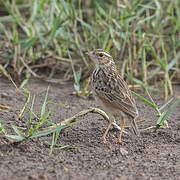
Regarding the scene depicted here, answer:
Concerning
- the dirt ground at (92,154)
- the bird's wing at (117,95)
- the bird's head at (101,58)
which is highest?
the bird's head at (101,58)

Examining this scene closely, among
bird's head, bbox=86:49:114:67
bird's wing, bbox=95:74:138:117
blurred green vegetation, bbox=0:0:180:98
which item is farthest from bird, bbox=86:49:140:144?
blurred green vegetation, bbox=0:0:180:98

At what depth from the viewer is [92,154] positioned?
4.81 meters

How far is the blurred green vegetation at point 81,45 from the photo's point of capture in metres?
7.37

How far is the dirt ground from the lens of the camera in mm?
4238

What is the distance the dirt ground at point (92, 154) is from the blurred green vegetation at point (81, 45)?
46.1 inches

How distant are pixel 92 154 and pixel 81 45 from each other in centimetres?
345

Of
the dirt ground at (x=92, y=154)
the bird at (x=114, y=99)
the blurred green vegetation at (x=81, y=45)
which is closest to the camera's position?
the dirt ground at (x=92, y=154)

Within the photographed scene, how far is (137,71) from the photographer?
7734 millimetres

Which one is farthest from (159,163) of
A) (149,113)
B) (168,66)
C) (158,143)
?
(168,66)

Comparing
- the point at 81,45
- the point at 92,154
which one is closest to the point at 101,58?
the point at 92,154

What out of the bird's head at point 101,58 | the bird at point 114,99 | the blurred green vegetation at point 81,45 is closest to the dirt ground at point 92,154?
the bird at point 114,99

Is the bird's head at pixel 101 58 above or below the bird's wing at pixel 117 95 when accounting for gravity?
above

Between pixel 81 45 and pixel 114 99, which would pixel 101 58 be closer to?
pixel 114 99

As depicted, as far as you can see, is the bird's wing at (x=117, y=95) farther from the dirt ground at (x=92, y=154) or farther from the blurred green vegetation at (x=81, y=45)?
the blurred green vegetation at (x=81, y=45)
